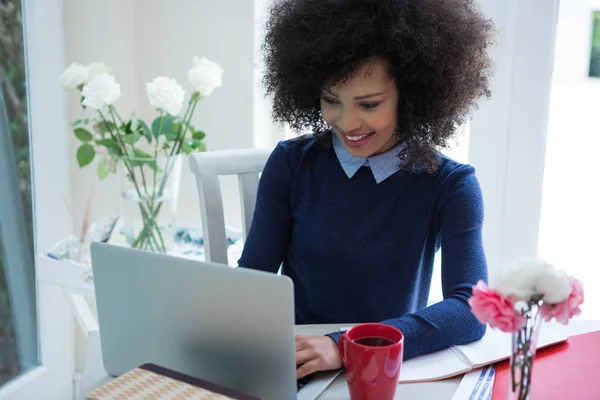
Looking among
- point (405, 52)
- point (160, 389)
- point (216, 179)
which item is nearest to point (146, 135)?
point (216, 179)

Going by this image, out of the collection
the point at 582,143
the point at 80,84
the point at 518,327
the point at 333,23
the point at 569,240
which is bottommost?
the point at 569,240

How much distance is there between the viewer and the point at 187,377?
75cm

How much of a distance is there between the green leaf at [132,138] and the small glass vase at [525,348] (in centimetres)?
119

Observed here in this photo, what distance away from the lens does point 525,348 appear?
68 centimetres

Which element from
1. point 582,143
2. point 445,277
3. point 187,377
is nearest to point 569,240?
point 582,143

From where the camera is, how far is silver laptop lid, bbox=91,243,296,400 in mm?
752

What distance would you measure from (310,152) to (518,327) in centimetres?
72

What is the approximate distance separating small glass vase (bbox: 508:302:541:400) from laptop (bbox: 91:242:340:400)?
240 millimetres

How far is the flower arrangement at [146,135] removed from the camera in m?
1.59

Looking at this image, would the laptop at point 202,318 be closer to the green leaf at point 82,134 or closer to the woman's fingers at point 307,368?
the woman's fingers at point 307,368

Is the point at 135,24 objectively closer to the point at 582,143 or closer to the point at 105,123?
the point at 105,123

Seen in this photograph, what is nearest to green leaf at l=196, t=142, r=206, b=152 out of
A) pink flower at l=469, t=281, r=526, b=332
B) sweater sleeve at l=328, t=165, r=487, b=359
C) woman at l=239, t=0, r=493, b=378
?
woman at l=239, t=0, r=493, b=378

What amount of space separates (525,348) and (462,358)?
0.95 ft

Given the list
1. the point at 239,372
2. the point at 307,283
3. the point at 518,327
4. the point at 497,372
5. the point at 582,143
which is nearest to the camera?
the point at 518,327
